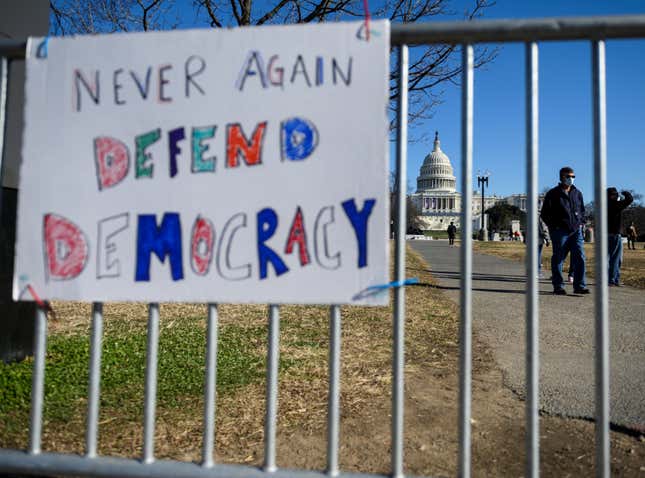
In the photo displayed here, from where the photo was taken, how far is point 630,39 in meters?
1.75

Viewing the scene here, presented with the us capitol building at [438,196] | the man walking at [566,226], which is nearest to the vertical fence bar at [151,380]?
the man walking at [566,226]

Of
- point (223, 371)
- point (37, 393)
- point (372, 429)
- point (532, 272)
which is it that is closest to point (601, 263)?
point (532, 272)

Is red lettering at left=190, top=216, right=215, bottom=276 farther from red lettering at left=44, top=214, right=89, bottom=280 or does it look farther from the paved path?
the paved path

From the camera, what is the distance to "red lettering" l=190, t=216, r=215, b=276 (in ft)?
6.01

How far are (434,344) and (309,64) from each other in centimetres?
338

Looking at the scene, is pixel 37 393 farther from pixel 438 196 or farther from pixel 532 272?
pixel 438 196

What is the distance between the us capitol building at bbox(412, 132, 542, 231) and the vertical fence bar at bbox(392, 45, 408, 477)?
332ft

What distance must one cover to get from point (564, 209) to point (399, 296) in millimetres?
7008

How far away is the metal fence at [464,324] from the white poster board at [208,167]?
0.11 metres

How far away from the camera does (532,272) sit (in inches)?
66.5

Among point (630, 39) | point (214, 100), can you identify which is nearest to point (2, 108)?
point (214, 100)

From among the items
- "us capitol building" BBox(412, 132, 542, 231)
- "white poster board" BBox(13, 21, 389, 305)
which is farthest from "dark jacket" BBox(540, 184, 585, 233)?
"us capitol building" BBox(412, 132, 542, 231)

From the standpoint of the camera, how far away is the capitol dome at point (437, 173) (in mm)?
101750

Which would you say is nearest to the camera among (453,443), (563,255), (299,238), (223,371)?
(299,238)
